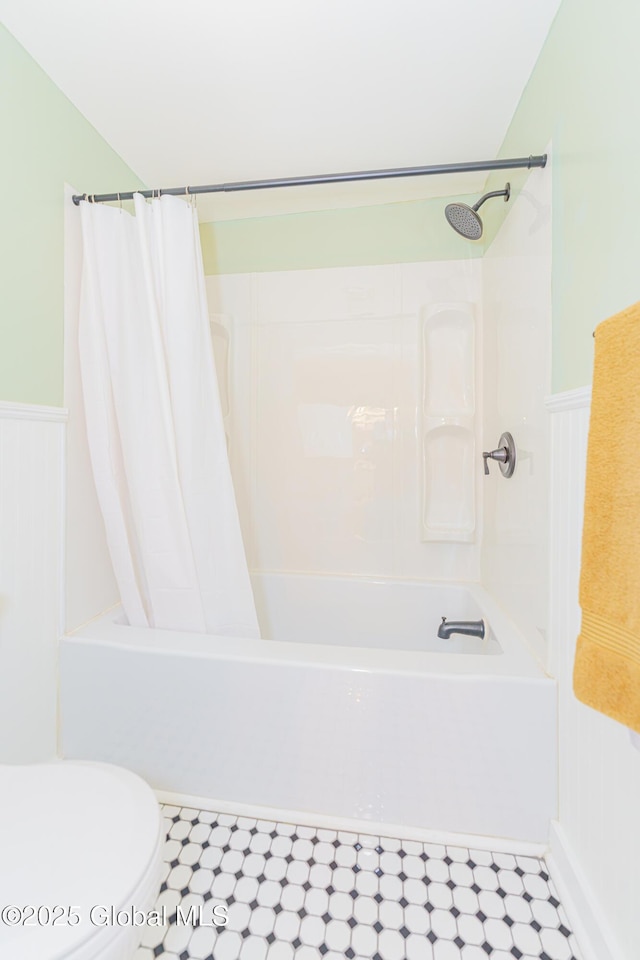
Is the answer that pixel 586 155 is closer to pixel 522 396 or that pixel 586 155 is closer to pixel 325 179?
pixel 522 396

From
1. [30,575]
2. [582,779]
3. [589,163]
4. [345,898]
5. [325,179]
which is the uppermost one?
[325,179]

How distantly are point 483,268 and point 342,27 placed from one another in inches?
38.9

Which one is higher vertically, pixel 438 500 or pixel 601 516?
pixel 601 516

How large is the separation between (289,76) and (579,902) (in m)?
2.25

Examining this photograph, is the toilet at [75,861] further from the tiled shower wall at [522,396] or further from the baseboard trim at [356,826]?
the tiled shower wall at [522,396]

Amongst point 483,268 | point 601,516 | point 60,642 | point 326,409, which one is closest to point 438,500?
point 326,409

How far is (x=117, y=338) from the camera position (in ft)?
4.70

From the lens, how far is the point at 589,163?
95cm

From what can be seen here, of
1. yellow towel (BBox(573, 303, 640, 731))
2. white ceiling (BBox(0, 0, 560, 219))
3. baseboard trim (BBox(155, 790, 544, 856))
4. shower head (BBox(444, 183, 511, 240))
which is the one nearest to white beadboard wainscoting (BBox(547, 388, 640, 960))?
baseboard trim (BBox(155, 790, 544, 856))

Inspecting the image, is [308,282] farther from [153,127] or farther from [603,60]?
[603,60]

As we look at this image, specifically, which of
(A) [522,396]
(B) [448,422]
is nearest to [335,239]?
(B) [448,422]

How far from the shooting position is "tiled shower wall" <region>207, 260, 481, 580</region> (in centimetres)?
194

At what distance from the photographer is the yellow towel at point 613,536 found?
564 millimetres

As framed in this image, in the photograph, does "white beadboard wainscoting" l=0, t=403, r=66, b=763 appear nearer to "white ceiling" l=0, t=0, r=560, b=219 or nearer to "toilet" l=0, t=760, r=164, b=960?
"toilet" l=0, t=760, r=164, b=960
